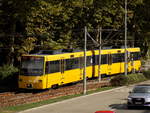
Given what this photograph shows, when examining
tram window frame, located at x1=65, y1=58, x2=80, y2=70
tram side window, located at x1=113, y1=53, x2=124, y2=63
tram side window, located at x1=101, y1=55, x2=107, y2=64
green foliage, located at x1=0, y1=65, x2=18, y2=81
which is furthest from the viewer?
tram side window, located at x1=113, y1=53, x2=124, y2=63

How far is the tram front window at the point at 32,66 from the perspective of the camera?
110ft

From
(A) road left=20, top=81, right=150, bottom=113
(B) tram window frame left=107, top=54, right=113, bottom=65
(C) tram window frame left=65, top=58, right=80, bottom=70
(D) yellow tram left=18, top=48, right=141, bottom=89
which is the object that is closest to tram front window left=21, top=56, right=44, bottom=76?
(D) yellow tram left=18, top=48, right=141, bottom=89

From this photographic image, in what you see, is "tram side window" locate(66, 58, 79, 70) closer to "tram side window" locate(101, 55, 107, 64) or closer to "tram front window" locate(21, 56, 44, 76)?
"tram front window" locate(21, 56, 44, 76)

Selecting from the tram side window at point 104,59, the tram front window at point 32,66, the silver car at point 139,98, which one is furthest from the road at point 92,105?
the tram side window at point 104,59

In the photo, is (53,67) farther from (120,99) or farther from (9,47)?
(9,47)

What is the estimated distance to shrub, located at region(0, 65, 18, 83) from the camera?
41562 mm

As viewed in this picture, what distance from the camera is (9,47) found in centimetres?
4491

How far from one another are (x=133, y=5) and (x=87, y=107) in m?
32.6

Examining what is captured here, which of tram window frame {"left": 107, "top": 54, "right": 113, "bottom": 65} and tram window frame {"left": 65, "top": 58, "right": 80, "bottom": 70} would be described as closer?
tram window frame {"left": 65, "top": 58, "right": 80, "bottom": 70}

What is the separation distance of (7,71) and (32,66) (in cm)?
959

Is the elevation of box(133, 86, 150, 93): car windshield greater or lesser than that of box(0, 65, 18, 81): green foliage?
greater

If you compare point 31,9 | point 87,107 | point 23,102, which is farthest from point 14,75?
point 87,107

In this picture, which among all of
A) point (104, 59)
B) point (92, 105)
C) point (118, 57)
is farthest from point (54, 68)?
point (118, 57)

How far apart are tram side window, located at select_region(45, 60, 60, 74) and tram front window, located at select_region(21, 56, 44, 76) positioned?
0.63 meters
